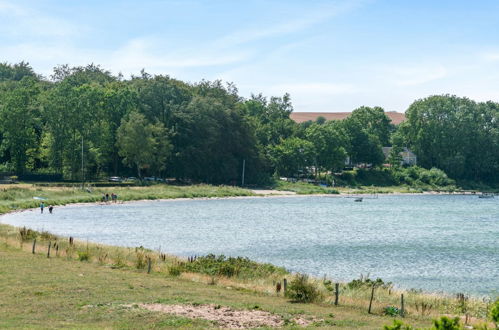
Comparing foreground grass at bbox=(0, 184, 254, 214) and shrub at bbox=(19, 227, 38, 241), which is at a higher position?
foreground grass at bbox=(0, 184, 254, 214)

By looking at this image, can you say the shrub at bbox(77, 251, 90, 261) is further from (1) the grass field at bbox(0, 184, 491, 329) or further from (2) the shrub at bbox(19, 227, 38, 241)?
(2) the shrub at bbox(19, 227, 38, 241)

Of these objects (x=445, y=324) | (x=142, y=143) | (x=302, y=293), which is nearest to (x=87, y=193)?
(x=142, y=143)

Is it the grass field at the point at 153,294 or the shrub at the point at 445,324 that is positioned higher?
the shrub at the point at 445,324

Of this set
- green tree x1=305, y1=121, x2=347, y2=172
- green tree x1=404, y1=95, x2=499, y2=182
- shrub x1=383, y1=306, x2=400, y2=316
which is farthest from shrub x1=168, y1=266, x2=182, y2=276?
green tree x1=404, y1=95, x2=499, y2=182

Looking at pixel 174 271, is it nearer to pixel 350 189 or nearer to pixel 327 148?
pixel 350 189

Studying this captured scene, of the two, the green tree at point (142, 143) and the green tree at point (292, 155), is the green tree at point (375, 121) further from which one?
the green tree at point (142, 143)

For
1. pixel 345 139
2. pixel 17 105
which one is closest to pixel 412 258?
pixel 17 105

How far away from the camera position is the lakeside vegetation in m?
22.2

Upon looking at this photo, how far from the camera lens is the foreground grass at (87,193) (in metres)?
83.8

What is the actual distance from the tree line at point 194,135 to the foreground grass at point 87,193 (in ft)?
30.6

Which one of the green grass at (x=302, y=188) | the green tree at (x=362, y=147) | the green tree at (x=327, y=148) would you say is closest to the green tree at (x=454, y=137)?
the green tree at (x=362, y=147)

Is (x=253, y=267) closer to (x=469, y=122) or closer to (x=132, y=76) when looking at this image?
(x=132, y=76)

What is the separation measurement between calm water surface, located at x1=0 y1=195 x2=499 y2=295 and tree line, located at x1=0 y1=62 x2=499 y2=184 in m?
23.1

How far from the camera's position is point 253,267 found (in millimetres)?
35812
